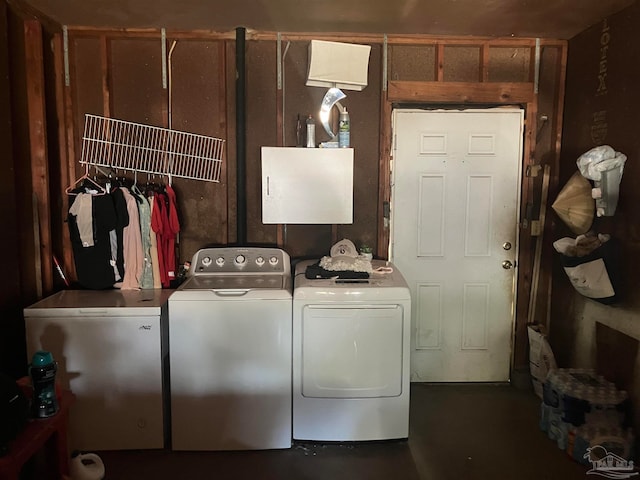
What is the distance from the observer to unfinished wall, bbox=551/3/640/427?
2643 mm

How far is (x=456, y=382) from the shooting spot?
11.8 ft

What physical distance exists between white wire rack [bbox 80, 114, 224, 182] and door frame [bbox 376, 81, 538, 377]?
45.1 inches

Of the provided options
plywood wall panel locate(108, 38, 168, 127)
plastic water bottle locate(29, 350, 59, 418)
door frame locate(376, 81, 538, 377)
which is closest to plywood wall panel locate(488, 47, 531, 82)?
door frame locate(376, 81, 538, 377)

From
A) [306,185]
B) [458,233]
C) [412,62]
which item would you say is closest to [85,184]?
[306,185]

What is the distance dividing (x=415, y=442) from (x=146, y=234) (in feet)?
6.87

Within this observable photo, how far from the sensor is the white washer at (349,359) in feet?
8.78

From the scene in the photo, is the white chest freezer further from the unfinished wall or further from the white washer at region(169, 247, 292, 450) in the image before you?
the unfinished wall

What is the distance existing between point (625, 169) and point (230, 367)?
7.93 feet

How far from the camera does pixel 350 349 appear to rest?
8.81 feet

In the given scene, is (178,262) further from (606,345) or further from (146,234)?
(606,345)

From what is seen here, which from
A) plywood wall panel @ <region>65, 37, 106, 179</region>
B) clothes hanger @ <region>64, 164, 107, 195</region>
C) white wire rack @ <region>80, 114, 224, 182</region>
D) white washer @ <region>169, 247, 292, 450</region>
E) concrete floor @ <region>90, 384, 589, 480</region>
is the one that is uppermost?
plywood wall panel @ <region>65, 37, 106, 179</region>

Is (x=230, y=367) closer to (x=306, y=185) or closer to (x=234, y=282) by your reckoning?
(x=234, y=282)

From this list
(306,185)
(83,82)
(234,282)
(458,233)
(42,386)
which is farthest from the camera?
(458,233)

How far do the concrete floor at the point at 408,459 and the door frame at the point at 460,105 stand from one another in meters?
1.19
